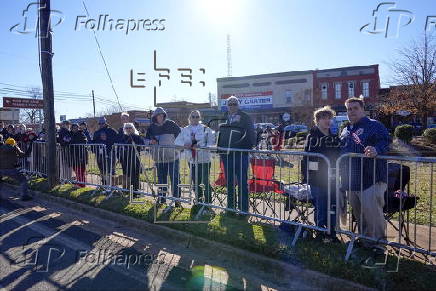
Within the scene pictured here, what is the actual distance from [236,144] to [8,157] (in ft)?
18.4

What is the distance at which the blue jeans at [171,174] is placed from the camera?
6609mm

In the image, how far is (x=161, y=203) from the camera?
681 cm

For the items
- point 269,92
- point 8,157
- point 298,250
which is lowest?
point 298,250

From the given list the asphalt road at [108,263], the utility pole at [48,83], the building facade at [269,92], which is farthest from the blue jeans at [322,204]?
the building facade at [269,92]

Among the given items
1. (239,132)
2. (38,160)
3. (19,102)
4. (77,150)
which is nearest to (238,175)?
(239,132)

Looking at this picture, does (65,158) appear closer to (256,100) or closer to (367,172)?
(367,172)

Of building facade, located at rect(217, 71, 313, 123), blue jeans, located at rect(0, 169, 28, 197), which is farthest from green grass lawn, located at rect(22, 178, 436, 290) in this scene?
building facade, located at rect(217, 71, 313, 123)

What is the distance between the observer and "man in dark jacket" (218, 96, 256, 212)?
5.65 metres

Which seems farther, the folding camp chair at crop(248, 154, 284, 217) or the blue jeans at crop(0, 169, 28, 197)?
the blue jeans at crop(0, 169, 28, 197)

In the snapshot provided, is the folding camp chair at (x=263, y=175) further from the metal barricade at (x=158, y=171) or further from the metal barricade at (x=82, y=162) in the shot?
the metal barricade at (x=82, y=162)

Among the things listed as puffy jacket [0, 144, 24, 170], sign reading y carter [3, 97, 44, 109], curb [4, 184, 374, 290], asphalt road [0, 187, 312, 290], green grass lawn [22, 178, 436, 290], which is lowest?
asphalt road [0, 187, 312, 290]

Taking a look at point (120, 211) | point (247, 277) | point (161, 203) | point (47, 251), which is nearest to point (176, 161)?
point (161, 203)

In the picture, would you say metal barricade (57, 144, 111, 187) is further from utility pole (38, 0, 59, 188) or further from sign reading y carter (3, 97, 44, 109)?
sign reading y carter (3, 97, 44, 109)

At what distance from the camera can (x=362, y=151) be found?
423 cm
